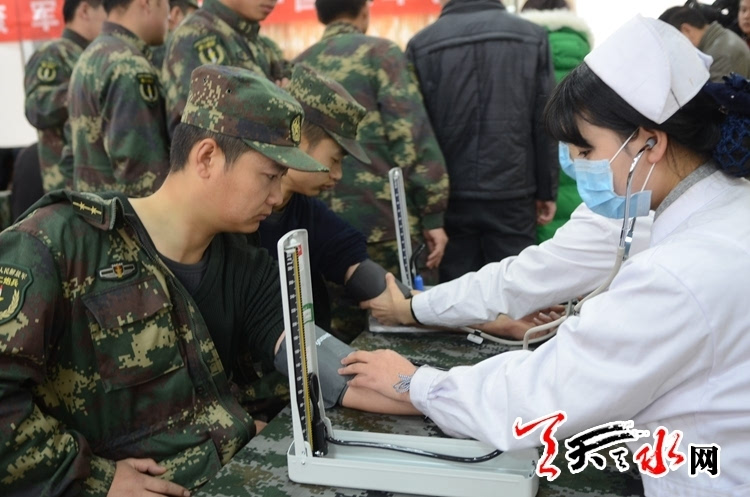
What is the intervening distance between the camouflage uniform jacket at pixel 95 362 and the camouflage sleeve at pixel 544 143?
6.41 ft

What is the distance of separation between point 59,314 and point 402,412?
646 mm

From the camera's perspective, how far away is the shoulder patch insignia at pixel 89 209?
1282 mm

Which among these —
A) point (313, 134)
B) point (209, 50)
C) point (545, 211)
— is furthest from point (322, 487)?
point (545, 211)

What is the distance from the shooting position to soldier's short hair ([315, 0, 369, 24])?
2754 millimetres

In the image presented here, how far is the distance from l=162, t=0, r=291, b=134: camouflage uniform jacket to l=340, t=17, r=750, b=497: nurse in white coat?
1538 mm

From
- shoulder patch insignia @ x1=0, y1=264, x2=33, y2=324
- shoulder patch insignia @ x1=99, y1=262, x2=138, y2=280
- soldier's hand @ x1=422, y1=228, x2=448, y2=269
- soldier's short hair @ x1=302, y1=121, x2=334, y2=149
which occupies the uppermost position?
soldier's short hair @ x1=302, y1=121, x2=334, y2=149

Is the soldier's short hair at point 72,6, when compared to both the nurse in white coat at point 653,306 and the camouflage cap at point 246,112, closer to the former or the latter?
the camouflage cap at point 246,112

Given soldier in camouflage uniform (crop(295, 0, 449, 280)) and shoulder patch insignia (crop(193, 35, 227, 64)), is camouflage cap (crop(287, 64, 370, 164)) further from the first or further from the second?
soldier in camouflage uniform (crop(295, 0, 449, 280))

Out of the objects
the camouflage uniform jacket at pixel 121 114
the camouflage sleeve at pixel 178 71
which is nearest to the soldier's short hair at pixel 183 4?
the camouflage uniform jacket at pixel 121 114

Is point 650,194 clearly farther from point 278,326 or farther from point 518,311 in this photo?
point 278,326

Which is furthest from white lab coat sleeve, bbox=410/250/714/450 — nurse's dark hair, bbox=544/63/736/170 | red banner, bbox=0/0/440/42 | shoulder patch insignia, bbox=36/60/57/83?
red banner, bbox=0/0/440/42

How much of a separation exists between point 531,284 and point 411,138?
107cm

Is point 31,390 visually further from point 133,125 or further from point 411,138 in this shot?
point 411,138

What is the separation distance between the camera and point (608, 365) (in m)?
1.02
